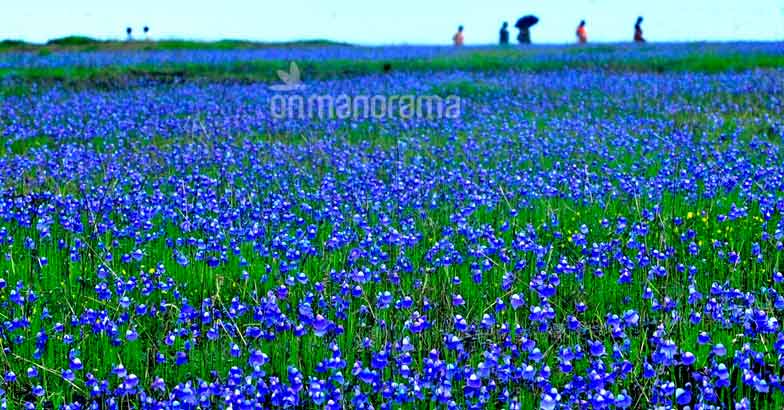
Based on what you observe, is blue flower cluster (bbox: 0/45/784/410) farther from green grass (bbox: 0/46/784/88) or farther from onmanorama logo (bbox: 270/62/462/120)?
green grass (bbox: 0/46/784/88)

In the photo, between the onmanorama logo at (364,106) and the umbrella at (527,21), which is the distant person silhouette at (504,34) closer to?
the umbrella at (527,21)

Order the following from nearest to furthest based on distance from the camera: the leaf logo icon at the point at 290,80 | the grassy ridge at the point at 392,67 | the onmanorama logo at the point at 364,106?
1. the onmanorama logo at the point at 364,106
2. the leaf logo icon at the point at 290,80
3. the grassy ridge at the point at 392,67

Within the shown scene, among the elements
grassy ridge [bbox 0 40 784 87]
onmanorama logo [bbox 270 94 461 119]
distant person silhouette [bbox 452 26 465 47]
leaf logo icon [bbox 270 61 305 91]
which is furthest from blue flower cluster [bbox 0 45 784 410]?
distant person silhouette [bbox 452 26 465 47]

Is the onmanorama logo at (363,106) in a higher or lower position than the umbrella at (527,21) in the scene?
lower

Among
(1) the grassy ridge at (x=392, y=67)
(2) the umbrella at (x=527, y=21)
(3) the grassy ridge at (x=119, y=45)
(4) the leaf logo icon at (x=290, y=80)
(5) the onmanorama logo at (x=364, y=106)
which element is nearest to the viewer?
(5) the onmanorama logo at (x=364, y=106)

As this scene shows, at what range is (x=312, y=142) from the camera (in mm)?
10547

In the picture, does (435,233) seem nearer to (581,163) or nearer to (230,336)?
(230,336)

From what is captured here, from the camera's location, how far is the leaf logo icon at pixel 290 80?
60.9ft

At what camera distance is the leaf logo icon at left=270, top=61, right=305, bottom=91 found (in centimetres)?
1857

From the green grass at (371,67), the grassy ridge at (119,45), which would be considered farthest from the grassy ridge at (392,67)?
the grassy ridge at (119,45)

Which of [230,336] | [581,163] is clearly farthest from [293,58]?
[230,336]

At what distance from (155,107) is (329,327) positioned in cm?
1065

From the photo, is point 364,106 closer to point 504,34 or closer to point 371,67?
point 371,67

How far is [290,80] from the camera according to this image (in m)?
20.8
